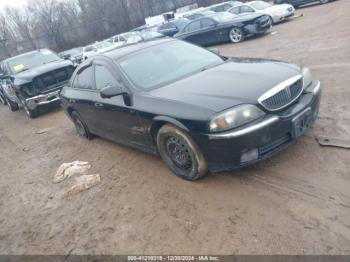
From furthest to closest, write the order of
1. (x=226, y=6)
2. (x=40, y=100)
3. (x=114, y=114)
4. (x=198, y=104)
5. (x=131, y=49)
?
(x=226, y=6), (x=40, y=100), (x=131, y=49), (x=114, y=114), (x=198, y=104)

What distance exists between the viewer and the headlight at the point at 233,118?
329cm

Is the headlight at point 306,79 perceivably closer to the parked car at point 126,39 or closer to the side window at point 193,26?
the side window at point 193,26

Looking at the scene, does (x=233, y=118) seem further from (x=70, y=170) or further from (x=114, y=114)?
(x=70, y=170)

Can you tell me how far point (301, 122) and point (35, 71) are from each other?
8.03m

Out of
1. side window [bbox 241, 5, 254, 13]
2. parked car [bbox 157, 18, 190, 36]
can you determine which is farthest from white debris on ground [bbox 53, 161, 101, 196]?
parked car [bbox 157, 18, 190, 36]

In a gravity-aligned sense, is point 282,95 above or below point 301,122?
above

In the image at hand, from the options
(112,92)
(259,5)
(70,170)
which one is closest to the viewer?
(112,92)

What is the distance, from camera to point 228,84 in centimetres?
370

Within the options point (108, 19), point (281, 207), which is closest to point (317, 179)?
point (281, 207)

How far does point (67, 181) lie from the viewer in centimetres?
502

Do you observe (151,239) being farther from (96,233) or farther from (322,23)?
(322,23)

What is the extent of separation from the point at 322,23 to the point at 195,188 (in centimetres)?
1069

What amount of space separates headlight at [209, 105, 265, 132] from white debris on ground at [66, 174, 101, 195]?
217cm

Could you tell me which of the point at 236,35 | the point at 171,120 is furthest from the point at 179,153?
the point at 236,35
